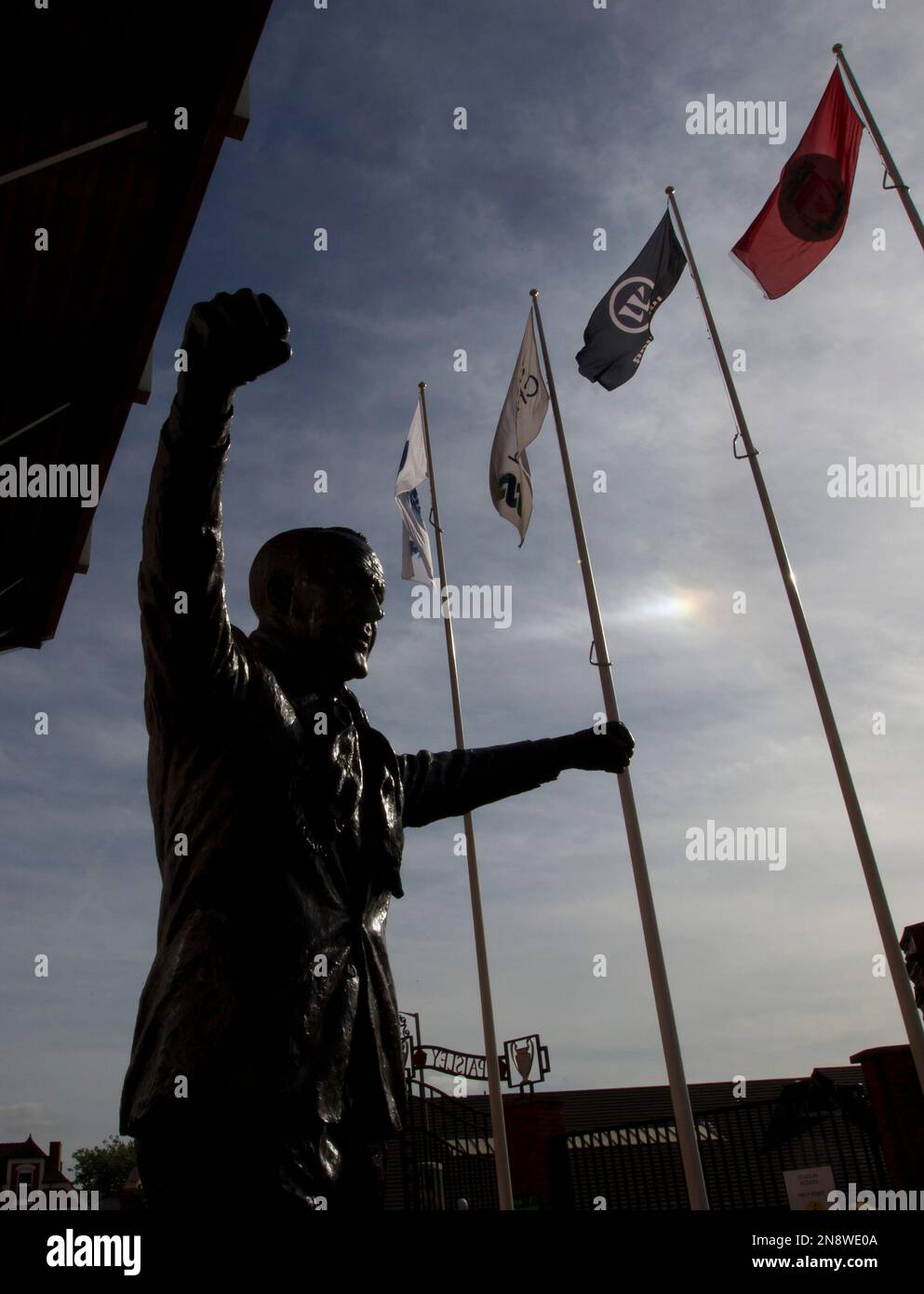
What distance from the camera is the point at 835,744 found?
306 inches

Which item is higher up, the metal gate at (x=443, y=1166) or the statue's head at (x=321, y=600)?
the statue's head at (x=321, y=600)

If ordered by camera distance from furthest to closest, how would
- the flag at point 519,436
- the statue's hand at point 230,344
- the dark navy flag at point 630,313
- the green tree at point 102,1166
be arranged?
the green tree at point 102,1166 < the flag at point 519,436 < the dark navy flag at point 630,313 < the statue's hand at point 230,344

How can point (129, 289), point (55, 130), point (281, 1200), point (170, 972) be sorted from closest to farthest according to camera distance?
point (281, 1200) → point (170, 972) → point (55, 130) → point (129, 289)

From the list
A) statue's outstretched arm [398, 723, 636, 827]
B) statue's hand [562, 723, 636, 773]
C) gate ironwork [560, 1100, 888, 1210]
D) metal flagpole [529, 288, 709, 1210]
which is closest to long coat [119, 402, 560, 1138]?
statue's outstretched arm [398, 723, 636, 827]

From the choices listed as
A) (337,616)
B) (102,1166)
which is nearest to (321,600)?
(337,616)

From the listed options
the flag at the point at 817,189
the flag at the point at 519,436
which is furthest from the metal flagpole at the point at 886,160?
the flag at the point at 519,436

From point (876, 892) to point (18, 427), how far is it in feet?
27.8

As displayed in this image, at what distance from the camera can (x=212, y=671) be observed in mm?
1500

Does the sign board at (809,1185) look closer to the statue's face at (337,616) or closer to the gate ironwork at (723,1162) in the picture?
the gate ironwork at (723,1162)

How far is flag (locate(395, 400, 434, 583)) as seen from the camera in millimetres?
11859

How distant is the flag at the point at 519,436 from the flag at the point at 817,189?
9.71ft

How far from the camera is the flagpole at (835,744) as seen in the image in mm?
6629
